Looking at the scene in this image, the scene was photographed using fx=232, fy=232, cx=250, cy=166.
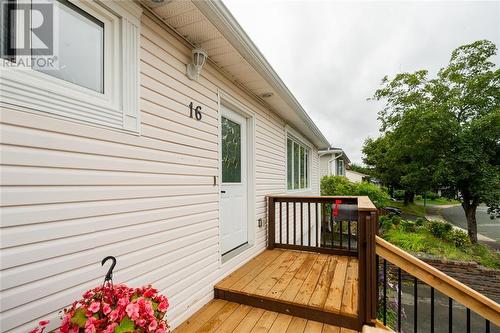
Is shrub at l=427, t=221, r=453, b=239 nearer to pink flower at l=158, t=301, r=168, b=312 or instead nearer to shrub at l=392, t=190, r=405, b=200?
pink flower at l=158, t=301, r=168, b=312

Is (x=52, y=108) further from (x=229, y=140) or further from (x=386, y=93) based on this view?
(x=386, y=93)

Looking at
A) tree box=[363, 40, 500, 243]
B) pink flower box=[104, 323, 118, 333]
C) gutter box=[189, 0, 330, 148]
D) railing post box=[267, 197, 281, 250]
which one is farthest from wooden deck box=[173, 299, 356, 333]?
tree box=[363, 40, 500, 243]

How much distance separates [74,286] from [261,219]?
2850 mm

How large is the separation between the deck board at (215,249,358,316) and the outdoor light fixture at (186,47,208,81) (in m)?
2.33

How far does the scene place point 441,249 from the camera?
22.9ft

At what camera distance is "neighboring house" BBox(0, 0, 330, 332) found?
1175 millimetres

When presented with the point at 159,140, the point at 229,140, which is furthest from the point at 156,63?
the point at 229,140

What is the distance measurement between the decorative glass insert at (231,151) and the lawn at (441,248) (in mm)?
6697

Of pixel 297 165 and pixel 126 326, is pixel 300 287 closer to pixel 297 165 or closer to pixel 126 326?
pixel 126 326

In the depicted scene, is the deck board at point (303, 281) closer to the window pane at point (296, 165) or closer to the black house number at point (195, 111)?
the black house number at point (195, 111)

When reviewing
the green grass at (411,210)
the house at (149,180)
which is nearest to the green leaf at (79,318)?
the house at (149,180)

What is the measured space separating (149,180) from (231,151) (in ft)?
5.27

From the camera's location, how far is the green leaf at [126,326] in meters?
0.99

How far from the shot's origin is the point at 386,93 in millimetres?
10414
